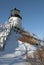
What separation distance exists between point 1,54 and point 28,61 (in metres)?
1.52

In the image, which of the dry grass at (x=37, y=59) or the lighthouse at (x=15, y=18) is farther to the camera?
the lighthouse at (x=15, y=18)

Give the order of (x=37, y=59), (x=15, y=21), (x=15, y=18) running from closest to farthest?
(x=37, y=59), (x=15, y=21), (x=15, y=18)

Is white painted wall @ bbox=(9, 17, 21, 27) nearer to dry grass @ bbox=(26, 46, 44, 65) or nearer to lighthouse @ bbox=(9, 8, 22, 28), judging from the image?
lighthouse @ bbox=(9, 8, 22, 28)

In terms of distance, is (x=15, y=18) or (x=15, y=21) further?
(x=15, y=18)

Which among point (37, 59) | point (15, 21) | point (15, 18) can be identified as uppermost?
point (15, 18)

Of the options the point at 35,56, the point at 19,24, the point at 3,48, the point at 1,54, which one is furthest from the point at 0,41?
the point at 19,24

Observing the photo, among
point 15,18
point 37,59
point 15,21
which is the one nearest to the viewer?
point 37,59

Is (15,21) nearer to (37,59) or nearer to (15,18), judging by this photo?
(15,18)

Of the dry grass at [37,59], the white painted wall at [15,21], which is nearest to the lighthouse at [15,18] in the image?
the white painted wall at [15,21]

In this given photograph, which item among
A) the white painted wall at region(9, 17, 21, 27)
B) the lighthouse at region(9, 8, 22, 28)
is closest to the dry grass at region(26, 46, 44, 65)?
the lighthouse at region(9, 8, 22, 28)

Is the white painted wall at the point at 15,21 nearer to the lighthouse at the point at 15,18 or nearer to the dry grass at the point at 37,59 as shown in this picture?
the lighthouse at the point at 15,18

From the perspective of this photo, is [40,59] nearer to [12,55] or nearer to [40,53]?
[40,53]

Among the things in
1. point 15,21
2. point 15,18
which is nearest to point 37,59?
point 15,21

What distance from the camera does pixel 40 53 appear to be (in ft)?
28.9
